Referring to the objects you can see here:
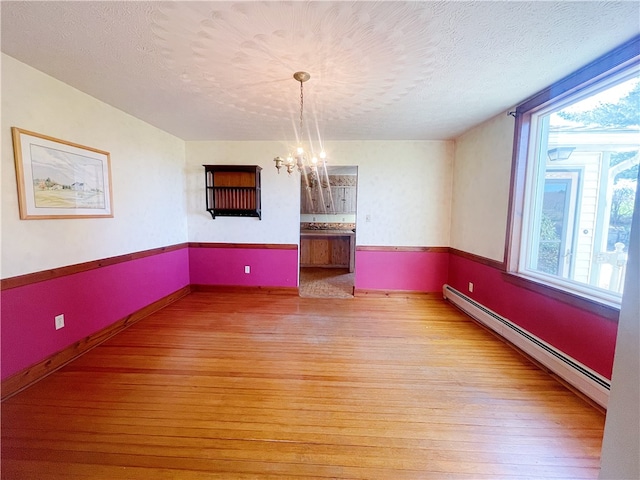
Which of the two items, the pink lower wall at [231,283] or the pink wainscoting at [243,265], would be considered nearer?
the pink lower wall at [231,283]

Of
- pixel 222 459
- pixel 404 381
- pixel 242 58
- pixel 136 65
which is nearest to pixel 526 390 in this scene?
pixel 404 381

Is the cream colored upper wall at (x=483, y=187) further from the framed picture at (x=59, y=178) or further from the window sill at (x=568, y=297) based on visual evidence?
the framed picture at (x=59, y=178)

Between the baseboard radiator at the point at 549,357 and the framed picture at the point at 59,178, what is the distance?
13.9ft

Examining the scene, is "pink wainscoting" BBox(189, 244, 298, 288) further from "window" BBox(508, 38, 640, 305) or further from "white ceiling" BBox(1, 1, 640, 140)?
"window" BBox(508, 38, 640, 305)

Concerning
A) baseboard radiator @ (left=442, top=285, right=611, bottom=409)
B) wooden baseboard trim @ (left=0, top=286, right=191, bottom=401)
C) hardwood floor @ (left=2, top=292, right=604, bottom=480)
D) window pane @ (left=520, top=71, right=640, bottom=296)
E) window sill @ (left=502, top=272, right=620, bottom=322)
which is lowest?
hardwood floor @ (left=2, top=292, right=604, bottom=480)

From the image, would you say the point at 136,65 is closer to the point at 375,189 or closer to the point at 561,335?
the point at 375,189

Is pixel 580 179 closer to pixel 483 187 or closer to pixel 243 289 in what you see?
pixel 483 187

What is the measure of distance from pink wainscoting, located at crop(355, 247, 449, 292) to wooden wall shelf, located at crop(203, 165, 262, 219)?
185 centimetres

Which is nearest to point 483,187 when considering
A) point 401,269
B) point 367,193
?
point 367,193

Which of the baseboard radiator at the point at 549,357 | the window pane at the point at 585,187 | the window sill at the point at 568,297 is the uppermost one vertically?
the window pane at the point at 585,187

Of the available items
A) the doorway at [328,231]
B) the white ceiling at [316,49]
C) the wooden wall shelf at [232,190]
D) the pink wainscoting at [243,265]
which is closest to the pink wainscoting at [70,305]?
the pink wainscoting at [243,265]

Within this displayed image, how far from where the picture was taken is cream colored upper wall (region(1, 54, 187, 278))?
185 centimetres

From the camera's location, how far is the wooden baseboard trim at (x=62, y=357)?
6.15 feet

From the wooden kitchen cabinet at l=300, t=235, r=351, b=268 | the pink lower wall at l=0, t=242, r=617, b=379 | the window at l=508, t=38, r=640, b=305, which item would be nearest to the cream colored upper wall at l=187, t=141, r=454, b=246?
the pink lower wall at l=0, t=242, r=617, b=379
